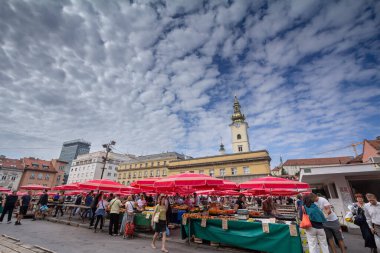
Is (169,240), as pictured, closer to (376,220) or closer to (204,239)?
(204,239)

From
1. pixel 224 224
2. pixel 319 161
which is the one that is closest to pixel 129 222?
pixel 224 224

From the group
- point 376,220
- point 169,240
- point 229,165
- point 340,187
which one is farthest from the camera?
point 229,165

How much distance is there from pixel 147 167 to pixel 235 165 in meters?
27.6

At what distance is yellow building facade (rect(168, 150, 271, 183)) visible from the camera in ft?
118

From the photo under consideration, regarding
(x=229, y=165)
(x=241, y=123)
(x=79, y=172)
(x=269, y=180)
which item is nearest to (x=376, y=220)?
(x=269, y=180)

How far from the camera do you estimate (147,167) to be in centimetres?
5450

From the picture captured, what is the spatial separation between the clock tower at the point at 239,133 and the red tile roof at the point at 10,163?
2485 inches

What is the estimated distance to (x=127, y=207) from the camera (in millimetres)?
9180

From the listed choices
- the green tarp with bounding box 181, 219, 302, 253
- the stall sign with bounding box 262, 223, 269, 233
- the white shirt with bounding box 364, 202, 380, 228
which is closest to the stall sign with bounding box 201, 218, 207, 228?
the green tarp with bounding box 181, 219, 302, 253

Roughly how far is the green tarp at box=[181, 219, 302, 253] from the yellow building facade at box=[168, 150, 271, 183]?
31.5 metres

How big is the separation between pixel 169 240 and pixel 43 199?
1159cm

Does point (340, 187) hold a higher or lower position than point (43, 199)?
higher

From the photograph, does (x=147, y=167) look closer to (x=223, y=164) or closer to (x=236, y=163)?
(x=223, y=164)

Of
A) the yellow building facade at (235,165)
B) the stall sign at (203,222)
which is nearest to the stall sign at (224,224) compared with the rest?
the stall sign at (203,222)
